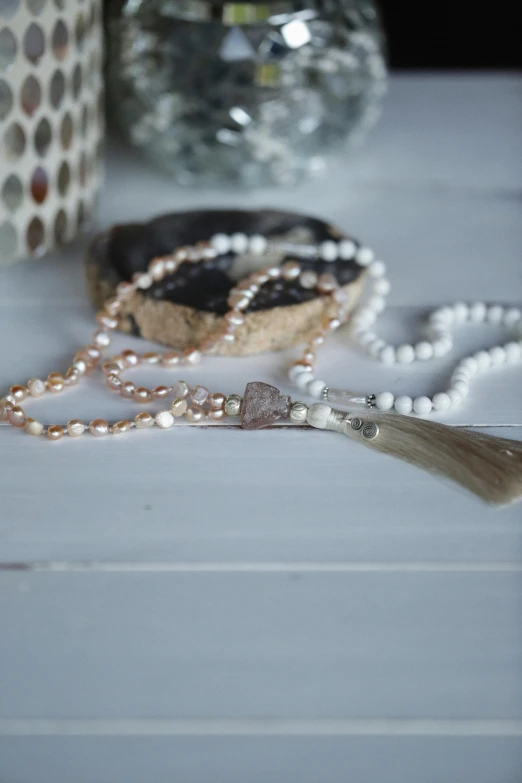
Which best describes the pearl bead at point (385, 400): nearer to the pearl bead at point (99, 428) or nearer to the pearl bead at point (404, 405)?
the pearl bead at point (404, 405)

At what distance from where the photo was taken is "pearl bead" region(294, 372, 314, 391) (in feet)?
1.86

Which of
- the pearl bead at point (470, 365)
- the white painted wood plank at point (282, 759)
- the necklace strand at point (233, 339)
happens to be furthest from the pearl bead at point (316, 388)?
the white painted wood plank at point (282, 759)

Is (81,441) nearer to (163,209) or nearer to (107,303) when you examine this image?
(107,303)

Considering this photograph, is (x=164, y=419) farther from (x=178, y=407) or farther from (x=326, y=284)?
(x=326, y=284)

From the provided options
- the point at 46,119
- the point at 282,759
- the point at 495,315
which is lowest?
the point at 282,759

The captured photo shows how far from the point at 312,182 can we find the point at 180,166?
0.13 m

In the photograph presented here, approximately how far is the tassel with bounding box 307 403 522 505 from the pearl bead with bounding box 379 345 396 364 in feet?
0.22

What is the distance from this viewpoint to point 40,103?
66cm

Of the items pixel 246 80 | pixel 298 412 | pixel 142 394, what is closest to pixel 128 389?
pixel 142 394

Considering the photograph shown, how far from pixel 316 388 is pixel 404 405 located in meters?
0.06

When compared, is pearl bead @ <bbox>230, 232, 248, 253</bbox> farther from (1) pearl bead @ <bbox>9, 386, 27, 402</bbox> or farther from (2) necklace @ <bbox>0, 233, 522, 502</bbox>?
(1) pearl bead @ <bbox>9, 386, 27, 402</bbox>

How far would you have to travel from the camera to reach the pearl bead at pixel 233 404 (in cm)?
54

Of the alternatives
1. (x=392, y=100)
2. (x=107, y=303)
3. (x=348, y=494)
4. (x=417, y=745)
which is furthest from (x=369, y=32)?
(x=417, y=745)

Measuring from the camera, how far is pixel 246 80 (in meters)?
0.73
